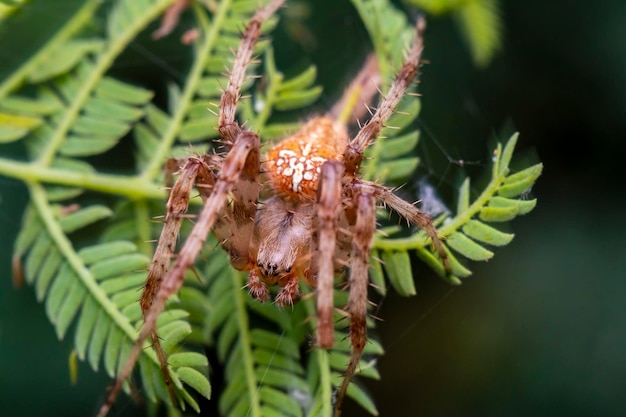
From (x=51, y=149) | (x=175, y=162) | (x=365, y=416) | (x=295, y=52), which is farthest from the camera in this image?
(x=295, y=52)

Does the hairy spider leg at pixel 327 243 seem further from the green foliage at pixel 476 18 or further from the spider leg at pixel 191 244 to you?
the green foliage at pixel 476 18

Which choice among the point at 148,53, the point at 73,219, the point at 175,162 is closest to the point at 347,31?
the point at 148,53

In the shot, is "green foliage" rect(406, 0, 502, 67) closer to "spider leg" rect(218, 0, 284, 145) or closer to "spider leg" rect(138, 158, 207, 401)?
"spider leg" rect(218, 0, 284, 145)

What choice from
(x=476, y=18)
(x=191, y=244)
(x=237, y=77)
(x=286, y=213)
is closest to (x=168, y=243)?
(x=191, y=244)

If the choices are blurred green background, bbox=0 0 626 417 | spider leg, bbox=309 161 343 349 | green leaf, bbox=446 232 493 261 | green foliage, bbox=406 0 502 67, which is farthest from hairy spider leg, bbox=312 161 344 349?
green foliage, bbox=406 0 502 67

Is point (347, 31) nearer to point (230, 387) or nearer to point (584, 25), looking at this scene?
point (584, 25)
